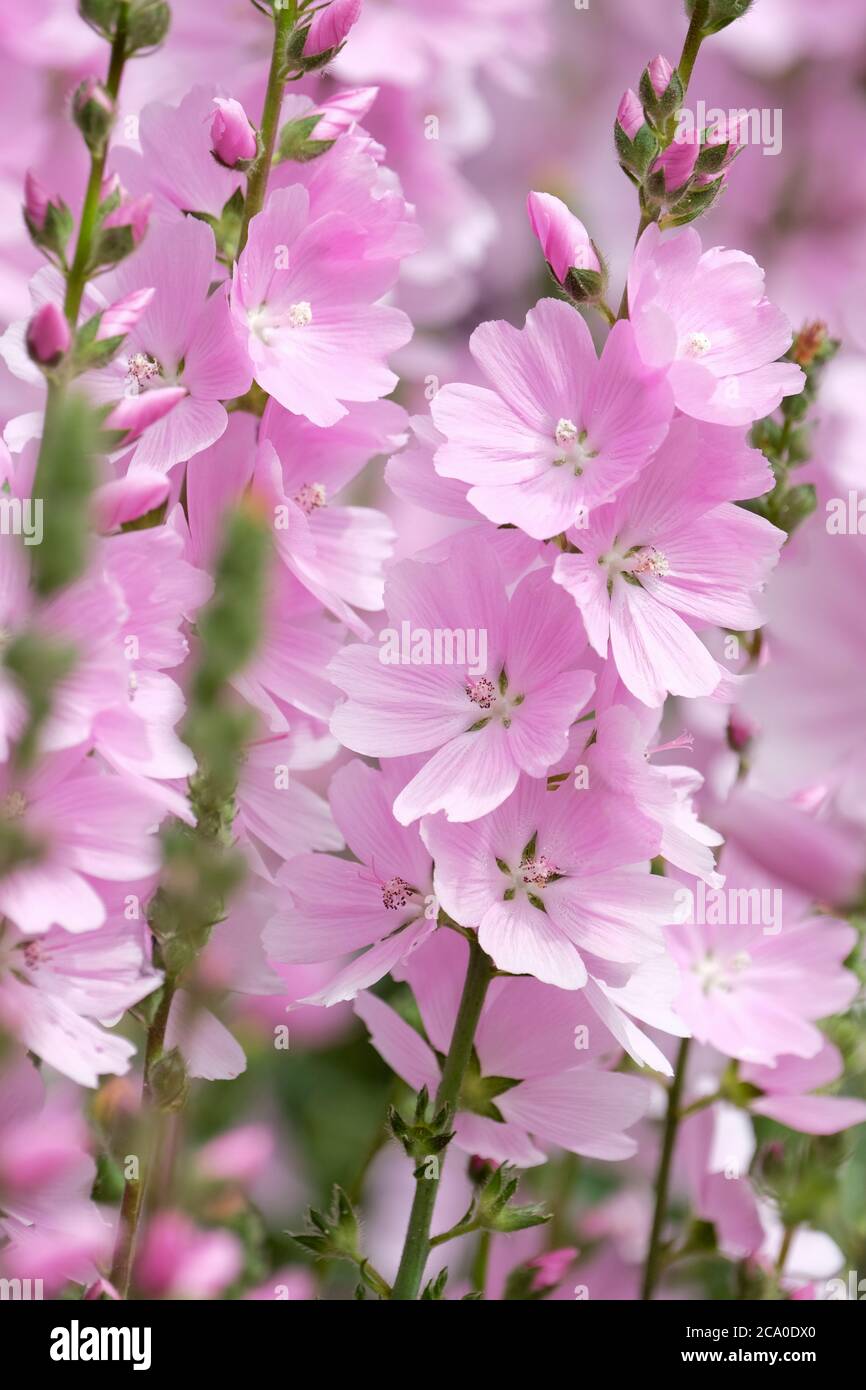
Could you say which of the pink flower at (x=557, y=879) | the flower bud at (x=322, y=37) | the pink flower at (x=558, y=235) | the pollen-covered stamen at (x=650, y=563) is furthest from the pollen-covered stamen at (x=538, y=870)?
the flower bud at (x=322, y=37)

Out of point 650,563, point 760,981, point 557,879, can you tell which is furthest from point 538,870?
point 760,981

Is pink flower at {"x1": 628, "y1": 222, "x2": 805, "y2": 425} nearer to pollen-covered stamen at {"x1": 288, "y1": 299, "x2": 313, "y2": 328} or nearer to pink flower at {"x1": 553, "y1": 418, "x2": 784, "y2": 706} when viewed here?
pink flower at {"x1": 553, "y1": 418, "x2": 784, "y2": 706}

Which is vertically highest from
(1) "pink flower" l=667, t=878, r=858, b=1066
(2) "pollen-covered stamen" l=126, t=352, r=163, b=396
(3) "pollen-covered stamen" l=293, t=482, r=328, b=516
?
(2) "pollen-covered stamen" l=126, t=352, r=163, b=396

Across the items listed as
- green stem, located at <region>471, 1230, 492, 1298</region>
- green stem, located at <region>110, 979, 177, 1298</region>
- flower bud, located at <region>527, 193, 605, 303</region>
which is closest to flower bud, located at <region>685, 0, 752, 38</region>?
flower bud, located at <region>527, 193, 605, 303</region>

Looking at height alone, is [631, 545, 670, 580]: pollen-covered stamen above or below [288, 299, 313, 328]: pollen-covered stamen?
below

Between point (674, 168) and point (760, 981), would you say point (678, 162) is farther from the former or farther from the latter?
point (760, 981)

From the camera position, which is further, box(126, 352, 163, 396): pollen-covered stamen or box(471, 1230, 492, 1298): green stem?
box(471, 1230, 492, 1298): green stem

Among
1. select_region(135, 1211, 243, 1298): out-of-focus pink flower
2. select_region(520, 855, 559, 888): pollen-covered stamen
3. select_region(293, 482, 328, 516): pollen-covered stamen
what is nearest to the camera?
select_region(135, 1211, 243, 1298): out-of-focus pink flower
